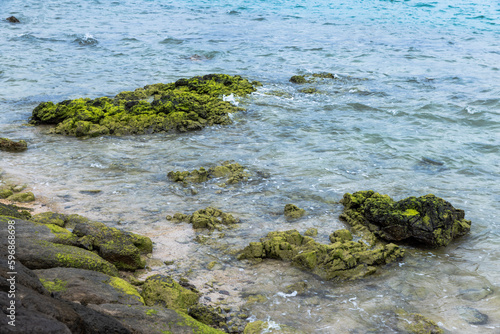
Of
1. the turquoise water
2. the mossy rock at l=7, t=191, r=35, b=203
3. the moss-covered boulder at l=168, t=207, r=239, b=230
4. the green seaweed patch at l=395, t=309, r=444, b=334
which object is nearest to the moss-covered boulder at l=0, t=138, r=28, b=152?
the turquoise water

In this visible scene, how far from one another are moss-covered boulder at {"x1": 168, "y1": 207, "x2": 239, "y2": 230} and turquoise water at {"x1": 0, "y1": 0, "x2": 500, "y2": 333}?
0.68ft

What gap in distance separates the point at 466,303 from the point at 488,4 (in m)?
40.0

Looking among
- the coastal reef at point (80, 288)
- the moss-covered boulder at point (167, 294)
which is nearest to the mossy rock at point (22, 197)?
the coastal reef at point (80, 288)

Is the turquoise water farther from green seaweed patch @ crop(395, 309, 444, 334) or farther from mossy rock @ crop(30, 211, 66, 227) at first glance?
mossy rock @ crop(30, 211, 66, 227)

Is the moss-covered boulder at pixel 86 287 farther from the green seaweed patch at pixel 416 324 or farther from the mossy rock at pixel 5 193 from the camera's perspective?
the mossy rock at pixel 5 193

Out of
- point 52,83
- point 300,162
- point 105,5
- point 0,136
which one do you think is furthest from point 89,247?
point 105,5

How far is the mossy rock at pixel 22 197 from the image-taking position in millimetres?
7309

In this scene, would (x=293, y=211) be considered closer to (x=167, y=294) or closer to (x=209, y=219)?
(x=209, y=219)

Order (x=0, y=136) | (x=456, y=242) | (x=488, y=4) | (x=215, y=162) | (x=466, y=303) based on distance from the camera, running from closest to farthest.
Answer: (x=466, y=303) → (x=456, y=242) → (x=215, y=162) → (x=0, y=136) → (x=488, y=4)

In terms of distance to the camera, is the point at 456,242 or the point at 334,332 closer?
the point at 334,332

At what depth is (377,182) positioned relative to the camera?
9039 millimetres

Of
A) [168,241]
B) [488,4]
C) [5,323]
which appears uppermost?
[488,4]

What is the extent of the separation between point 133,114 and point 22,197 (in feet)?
17.0

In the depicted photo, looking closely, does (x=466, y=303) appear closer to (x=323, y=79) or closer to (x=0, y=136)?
(x=0, y=136)
